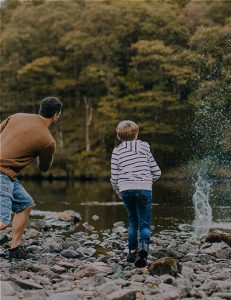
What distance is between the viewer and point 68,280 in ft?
17.4

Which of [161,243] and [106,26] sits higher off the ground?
[106,26]

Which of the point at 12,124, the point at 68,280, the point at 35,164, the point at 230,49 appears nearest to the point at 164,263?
the point at 68,280

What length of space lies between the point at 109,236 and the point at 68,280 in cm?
408

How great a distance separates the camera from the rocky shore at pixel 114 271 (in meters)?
4.48

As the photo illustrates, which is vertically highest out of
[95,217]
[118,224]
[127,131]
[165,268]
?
[127,131]

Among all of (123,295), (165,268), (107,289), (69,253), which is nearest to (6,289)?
(107,289)

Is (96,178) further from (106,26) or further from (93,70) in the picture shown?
(106,26)

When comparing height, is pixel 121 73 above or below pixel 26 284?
above

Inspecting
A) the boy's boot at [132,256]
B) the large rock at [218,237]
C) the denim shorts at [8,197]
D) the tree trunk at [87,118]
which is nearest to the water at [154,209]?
the large rock at [218,237]

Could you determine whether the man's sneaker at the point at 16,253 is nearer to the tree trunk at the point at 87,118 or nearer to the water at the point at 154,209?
the water at the point at 154,209

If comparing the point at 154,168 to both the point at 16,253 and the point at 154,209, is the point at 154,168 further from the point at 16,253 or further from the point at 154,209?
the point at 154,209

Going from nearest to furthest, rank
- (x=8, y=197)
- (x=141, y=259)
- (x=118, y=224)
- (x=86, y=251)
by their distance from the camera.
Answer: (x=8, y=197) < (x=141, y=259) < (x=86, y=251) < (x=118, y=224)

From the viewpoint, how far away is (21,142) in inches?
228

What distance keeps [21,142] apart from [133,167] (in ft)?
4.35
